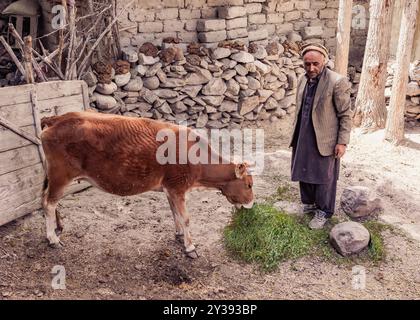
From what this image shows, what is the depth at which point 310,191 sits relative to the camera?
524cm

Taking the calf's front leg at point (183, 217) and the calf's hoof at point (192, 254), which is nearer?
the calf's front leg at point (183, 217)

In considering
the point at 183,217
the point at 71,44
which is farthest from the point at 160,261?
the point at 71,44

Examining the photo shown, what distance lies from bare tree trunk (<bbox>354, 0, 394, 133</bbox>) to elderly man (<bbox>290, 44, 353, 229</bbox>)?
13.0 feet

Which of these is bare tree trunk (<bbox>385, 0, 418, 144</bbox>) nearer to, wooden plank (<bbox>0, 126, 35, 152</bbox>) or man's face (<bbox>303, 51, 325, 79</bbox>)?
man's face (<bbox>303, 51, 325, 79</bbox>)

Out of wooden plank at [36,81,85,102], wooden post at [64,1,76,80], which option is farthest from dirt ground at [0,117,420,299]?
wooden post at [64,1,76,80]

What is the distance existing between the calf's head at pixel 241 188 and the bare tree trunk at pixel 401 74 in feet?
14.3

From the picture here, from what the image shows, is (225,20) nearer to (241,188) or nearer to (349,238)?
(241,188)

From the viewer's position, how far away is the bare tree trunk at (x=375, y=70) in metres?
8.01

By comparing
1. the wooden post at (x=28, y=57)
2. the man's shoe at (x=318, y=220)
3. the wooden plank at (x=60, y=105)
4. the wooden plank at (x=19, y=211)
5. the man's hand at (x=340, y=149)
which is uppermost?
the wooden post at (x=28, y=57)

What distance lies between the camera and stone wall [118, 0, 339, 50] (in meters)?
7.86

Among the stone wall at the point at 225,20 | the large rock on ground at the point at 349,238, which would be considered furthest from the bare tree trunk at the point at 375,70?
the large rock on ground at the point at 349,238

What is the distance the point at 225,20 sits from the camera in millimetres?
8508

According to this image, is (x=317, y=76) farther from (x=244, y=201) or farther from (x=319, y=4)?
(x=319, y=4)

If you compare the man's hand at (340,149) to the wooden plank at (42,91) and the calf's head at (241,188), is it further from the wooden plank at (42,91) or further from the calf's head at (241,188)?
the wooden plank at (42,91)
